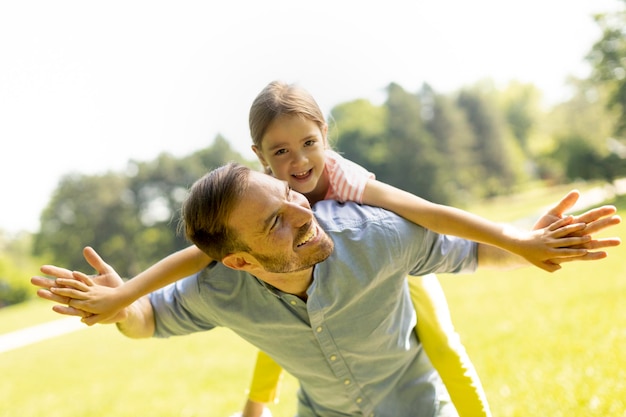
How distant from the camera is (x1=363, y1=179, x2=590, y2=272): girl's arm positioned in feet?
5.57

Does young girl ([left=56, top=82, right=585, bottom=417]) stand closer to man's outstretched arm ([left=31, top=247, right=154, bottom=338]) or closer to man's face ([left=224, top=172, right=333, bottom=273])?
man's outstretched arm ([left=31, top=247, right=154, bottom=338])

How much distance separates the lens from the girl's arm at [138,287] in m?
1.88

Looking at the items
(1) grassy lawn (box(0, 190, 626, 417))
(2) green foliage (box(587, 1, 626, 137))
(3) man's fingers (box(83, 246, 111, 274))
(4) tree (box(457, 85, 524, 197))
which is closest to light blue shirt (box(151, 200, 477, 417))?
(3) man's fingers (box(83, 246, 111, 274))

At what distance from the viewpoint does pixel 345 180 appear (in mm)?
2207

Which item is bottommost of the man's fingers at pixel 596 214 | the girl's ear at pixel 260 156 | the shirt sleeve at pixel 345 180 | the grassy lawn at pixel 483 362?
the grassy lawn at pixel 483 362

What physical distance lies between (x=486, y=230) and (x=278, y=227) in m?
0.66

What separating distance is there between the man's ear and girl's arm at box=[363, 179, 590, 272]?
0.48 metres

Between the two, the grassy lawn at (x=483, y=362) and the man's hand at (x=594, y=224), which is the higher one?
the man's hand at (x=594, y=224)

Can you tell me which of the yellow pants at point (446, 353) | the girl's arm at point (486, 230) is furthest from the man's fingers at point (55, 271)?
the yellow pants at point (446, 353)

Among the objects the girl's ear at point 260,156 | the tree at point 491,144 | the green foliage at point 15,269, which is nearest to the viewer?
the girl's ear at point 260,156

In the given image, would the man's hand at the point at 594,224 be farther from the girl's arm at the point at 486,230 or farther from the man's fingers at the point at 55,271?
the man's fingers at the point at 55,271

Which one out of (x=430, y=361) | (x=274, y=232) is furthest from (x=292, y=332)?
(x=430, y=361)

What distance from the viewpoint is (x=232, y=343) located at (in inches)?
340

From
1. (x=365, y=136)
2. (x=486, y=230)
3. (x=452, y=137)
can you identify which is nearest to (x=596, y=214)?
(x=486, y=230)
